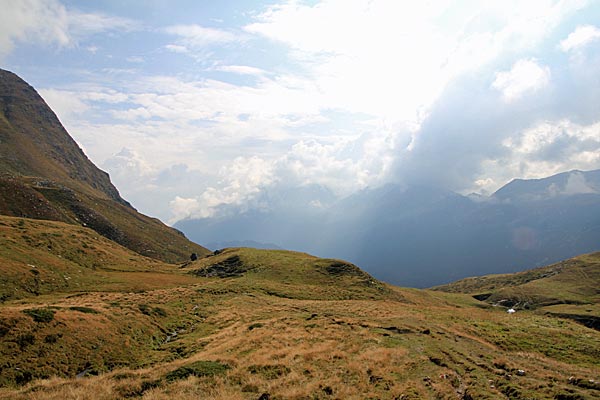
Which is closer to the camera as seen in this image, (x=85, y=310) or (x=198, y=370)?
(x=198, y=370)

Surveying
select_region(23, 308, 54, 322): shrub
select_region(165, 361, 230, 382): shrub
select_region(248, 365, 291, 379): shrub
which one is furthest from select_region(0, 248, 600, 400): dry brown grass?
select_region(23, 308, 54, 322): shrub

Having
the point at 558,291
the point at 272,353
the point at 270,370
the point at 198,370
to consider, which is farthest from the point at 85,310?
the point at 558,291

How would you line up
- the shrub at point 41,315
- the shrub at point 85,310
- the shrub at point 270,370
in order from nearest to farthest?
1. the shrub at point 270,370
2. the shrub at point 41,315
3. the shrub at point 85,310

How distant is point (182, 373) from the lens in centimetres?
1895

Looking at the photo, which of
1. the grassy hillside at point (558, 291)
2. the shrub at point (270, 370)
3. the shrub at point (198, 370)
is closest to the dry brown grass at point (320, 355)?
the shrub at point (270, 370)

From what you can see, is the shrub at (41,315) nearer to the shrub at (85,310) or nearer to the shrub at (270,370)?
the shrub at (85,310)

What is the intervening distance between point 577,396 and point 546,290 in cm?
13690

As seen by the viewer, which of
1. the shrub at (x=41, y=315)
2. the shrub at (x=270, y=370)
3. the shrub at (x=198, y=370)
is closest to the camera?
the shrub at (x=198, y=370)

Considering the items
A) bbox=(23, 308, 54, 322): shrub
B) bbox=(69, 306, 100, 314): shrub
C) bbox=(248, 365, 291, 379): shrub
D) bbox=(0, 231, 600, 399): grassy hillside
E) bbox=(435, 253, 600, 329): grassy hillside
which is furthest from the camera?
bbox=(435, 253, 600, 329): grassy hillside

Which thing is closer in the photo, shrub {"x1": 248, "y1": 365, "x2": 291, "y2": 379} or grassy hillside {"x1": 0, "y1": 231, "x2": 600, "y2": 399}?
grassy hillside {"x1": 0, "y1": 231, "x2": 600, "y2": 399}

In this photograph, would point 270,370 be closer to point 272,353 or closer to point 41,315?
point 272,353

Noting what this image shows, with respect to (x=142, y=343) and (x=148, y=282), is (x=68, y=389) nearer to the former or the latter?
(x=142, y=343)

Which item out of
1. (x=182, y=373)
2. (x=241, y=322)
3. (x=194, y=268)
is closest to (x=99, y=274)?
(x=194, y=268)

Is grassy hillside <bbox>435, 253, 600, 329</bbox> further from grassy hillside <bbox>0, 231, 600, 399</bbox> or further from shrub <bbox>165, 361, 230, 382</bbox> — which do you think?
shrub <bbox>165, 361, 230, 382</bbox>
